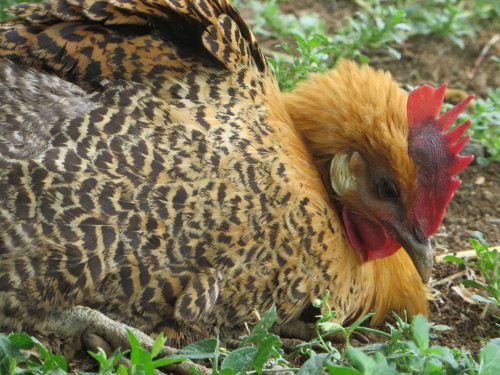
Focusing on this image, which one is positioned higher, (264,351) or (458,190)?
(458,190)

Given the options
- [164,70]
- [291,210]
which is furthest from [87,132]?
[291,210]

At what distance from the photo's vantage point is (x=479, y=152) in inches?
194

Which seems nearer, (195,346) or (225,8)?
(195,346)

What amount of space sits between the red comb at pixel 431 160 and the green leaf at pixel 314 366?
0.94m

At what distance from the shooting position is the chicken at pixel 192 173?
2.84 meters

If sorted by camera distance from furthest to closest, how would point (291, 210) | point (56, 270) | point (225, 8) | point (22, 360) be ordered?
point (225, 8)
point (291, 210)
point (56, 270)
point (22, 360)

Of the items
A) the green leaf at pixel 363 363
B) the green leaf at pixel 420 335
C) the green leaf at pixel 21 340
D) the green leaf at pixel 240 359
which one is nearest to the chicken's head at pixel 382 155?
the green leaf at pixel 420 335

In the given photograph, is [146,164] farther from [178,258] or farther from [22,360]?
[22,360]

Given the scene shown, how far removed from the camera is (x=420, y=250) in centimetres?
329

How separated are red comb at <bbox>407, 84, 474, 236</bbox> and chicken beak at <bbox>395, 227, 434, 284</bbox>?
0.05 meters

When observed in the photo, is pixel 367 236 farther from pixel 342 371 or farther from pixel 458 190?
pixel 458 190

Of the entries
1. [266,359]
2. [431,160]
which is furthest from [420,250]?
[266,359]

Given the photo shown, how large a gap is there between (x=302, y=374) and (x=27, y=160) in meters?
1.25

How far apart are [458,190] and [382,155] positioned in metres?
1.59
